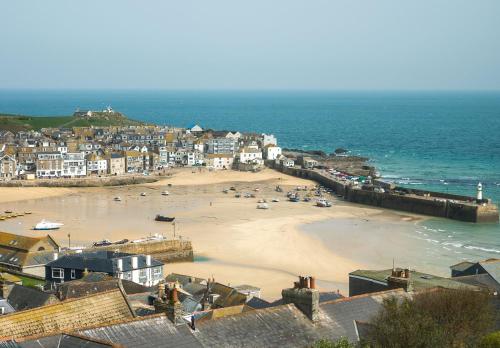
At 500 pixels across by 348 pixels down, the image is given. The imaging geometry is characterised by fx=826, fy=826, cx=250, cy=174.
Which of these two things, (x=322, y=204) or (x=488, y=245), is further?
(x=322, y=204)

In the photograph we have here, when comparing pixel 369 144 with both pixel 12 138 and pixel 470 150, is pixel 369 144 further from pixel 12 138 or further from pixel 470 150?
pixel 12 138

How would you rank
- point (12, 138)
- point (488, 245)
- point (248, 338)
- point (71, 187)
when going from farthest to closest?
point (12, 138) → point (71, 187) → point (488, 245) → point (248, 338)

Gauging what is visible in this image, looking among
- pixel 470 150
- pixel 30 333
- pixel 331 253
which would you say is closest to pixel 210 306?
pixel 30 333

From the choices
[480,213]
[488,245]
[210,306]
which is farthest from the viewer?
[480,213]

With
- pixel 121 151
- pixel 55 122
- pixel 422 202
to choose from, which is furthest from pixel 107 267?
pixel 55 122

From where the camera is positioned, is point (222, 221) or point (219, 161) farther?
point (219, 161)

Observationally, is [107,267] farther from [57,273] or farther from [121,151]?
[121,151]

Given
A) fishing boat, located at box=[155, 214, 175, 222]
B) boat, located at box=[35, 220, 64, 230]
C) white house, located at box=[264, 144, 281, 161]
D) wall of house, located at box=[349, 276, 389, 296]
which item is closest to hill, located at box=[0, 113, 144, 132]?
white house, located at box=[264, 144, 281, 161]
